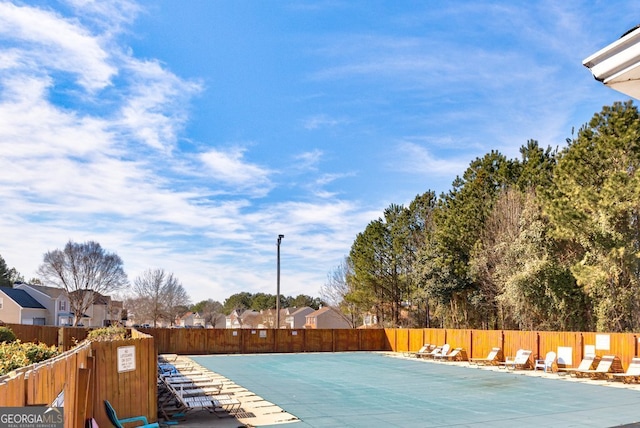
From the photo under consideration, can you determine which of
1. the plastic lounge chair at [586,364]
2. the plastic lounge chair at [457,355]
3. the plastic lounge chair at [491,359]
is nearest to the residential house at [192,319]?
the plastic lounge chair at [457,355]

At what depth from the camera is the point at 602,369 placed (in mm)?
20047

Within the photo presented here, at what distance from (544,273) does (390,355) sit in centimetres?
913

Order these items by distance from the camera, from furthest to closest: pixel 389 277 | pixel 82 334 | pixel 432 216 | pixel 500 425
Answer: pixel 389 277 < pixel 432 216 < pixel 82 334 < pixel 500 425

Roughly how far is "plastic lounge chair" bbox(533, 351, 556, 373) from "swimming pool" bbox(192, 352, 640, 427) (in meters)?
1.45

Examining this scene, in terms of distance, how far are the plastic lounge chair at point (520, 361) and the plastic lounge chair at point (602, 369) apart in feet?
8.87

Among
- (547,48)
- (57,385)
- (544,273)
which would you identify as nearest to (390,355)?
(544,273)

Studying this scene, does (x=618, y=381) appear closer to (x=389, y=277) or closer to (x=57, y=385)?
(x=57, y=385)

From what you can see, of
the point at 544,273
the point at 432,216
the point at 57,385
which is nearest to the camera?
the point at 57,385

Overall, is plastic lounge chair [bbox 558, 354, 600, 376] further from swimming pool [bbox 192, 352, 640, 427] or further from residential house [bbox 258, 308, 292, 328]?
residential house [bbox 258, 308, 292, 328]

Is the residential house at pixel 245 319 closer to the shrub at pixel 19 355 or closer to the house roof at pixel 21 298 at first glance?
the house roof at pixel 21 298

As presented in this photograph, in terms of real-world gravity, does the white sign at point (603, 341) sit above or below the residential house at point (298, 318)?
above

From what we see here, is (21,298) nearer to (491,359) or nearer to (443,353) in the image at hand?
(443,353)

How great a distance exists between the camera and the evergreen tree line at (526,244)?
84.4ft

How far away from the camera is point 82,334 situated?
102ft
